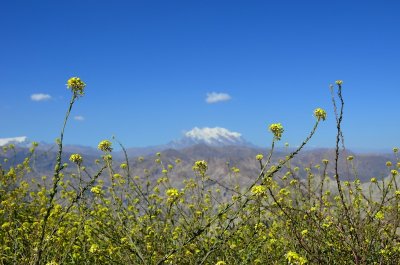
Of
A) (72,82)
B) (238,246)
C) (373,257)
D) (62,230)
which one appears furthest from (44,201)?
A: (373,257)

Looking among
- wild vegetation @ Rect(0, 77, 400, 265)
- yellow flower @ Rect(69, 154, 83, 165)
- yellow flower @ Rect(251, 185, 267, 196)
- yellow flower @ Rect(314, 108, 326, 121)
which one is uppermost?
yellow flower @ Rect(314, 108, 326, 121)

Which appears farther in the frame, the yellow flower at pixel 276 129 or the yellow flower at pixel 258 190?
the yellow flower at pixel 276 129

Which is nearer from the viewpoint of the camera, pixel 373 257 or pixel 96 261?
pixel 373 257

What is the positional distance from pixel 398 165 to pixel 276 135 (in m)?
4.76

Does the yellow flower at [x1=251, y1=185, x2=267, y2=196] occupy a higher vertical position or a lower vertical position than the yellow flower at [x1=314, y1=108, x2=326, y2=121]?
lower

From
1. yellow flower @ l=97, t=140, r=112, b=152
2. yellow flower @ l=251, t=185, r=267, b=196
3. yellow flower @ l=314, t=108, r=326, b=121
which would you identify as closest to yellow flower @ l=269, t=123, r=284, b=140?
yellow flower @ l=314, t=108, r=326, b=121

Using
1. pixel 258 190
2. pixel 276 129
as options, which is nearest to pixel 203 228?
pixel 258 190

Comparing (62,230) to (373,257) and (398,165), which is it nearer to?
(373,257)

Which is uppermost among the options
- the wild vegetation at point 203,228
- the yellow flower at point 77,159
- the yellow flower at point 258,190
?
the yellow flower at point 77,159

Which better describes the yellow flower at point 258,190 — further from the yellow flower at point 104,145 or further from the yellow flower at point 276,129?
the yellow flower at point 104,145

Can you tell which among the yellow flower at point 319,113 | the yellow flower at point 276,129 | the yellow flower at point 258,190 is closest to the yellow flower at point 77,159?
the yellow flower at point 258,190

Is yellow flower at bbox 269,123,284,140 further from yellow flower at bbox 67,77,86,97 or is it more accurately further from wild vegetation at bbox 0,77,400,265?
yellow flower at bbox 67,77,86,97

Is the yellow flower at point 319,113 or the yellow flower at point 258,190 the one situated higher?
the yellow flower at point 319,113

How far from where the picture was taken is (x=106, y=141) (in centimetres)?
622
